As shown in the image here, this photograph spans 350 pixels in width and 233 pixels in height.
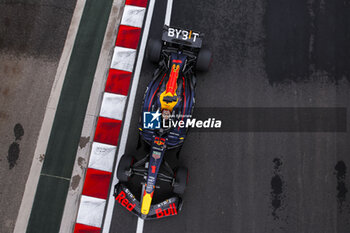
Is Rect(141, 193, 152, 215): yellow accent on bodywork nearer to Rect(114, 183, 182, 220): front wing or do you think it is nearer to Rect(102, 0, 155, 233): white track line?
Rect(114, 183, 182, 220): front wing

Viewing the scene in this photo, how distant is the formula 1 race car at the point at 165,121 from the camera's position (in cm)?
441

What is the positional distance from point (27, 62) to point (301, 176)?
6.60 m

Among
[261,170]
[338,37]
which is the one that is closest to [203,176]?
[261,170]

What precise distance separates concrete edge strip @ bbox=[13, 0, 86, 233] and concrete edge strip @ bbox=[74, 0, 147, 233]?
40.4 inches

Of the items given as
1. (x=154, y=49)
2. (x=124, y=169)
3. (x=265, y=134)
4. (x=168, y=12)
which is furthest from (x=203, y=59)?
(x=124, y=169)

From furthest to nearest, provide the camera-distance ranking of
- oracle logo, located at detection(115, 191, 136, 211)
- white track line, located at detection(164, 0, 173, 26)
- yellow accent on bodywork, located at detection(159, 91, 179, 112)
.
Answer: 1. white track line, located at detection(164, 0, 173, 26)
2. oracle logo, located at detection(115, 191, 136, 211)
3. yellow accent on bodywork, located at detection(159, 91, 179, 112)

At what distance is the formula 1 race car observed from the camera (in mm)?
4410

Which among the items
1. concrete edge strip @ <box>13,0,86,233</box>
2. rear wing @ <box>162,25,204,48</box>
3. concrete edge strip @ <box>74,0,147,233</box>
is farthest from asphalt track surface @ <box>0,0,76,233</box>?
rear wing @ <box>162,25,204,48</box>

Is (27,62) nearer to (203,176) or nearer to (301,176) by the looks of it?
(203,176)

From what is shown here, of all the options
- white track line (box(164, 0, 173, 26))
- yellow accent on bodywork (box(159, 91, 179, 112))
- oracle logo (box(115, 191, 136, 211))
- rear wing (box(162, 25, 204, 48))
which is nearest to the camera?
yellow accent on bodywork (box(159, 91, 179, 112))

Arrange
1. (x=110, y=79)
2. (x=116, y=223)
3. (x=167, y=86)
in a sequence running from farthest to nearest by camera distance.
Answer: (x=110, y=79) < (x=116, y=223) < (x=167, y=86)

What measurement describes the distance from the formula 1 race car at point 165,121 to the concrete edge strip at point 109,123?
1.89 feet

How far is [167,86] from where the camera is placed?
4.42m

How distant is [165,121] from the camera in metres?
4.35
